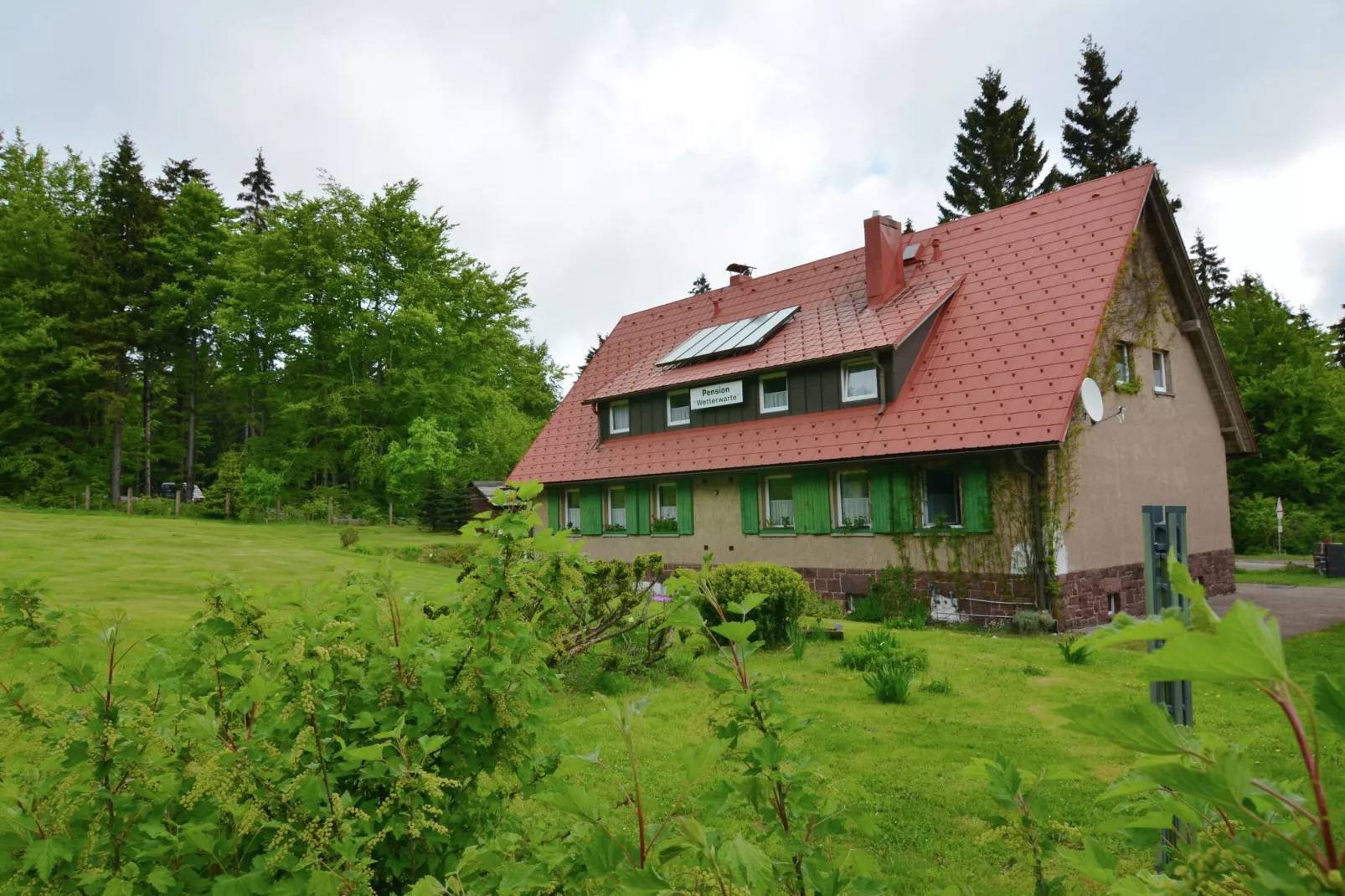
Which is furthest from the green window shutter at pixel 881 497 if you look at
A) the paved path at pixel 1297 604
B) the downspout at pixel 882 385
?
the paved path at pixel 1297 604

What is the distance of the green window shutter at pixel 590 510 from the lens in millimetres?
22062

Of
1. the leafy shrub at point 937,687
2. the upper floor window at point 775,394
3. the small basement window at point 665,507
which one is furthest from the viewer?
the small basement window at point 665,507

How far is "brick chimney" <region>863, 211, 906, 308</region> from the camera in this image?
1855 cm

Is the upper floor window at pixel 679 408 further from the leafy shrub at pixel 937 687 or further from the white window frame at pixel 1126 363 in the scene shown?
the leafy shrub at pixel 937 687

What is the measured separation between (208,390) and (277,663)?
5410cm

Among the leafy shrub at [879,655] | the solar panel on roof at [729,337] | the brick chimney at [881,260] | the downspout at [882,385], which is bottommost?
the leafy shrub at [879,655]

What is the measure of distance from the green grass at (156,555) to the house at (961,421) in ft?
22.9

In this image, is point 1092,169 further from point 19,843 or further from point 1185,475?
point 19,843

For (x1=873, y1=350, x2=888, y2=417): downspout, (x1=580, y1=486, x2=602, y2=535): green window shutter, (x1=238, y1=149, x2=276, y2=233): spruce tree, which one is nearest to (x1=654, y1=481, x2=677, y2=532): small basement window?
(x1=580, y1=486, x2=602, y2=535): green window shutter

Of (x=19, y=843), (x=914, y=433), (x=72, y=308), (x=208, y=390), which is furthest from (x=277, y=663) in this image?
(x=208, y=390)

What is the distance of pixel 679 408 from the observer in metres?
21.0

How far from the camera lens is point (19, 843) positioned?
2.12 meters

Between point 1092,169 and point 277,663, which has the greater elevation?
point 1092,169

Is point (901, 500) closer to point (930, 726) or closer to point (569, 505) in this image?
point (930, 726)
